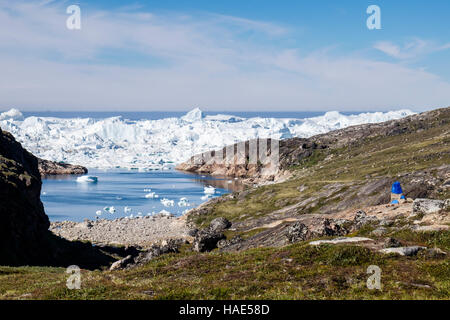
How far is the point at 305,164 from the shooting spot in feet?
502

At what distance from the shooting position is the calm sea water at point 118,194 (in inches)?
4582

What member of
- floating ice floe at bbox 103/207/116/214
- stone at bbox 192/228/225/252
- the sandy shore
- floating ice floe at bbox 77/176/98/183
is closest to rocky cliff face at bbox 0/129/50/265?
stone at bbox 192/228/225/252

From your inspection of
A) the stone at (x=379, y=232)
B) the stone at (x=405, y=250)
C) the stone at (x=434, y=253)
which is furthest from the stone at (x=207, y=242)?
the stone at (x=434, y=253)

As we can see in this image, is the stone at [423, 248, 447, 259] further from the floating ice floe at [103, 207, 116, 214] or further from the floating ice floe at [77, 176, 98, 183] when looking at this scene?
the floating ice floe at [77, 176, 98, 183]

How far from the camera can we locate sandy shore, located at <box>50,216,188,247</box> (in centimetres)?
7900

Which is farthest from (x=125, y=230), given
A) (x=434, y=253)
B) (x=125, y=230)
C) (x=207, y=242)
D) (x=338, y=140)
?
(x=338, y=140)

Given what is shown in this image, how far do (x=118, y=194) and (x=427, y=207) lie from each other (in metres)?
129

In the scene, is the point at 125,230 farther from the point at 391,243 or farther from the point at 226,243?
the point at 391,243

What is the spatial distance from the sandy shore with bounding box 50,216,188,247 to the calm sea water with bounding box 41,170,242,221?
12524 millimetres

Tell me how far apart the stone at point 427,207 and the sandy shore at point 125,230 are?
51.3 m

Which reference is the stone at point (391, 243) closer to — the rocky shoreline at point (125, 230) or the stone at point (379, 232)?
the stone at point (379, 232)

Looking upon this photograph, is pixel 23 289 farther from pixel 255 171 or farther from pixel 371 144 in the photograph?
pixel 255 171
